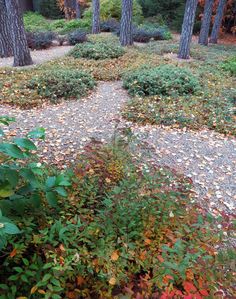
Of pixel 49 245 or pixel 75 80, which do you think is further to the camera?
pixel 75 80

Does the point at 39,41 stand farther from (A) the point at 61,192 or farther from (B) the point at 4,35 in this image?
(A) the point at 61,192

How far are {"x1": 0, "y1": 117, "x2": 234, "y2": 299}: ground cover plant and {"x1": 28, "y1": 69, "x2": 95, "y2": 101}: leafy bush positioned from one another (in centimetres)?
342

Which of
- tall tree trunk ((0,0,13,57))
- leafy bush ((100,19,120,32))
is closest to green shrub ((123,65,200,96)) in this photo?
tall tree trunk ((0,0,13,57))

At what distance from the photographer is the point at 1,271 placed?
6.03 feet

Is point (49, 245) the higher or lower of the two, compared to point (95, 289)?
higher

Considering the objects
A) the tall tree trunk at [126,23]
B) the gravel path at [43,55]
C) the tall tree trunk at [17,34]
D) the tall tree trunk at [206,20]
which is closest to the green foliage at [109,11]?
the tall tree trunk at [206,20]

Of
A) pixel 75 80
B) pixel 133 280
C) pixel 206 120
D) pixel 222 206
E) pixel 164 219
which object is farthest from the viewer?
pixel 75 80

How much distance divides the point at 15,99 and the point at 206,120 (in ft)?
12.1

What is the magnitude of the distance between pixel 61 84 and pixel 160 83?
219 cm

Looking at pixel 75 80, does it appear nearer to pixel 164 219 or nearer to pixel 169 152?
pixel 169 152

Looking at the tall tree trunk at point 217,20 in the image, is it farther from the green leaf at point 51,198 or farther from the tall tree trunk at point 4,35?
the green leaf at point 51,198

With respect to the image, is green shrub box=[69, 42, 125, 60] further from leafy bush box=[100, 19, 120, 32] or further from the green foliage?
the green foliage

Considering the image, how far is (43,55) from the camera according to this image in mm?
9164

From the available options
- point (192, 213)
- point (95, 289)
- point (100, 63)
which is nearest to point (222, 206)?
point (192, 213)
